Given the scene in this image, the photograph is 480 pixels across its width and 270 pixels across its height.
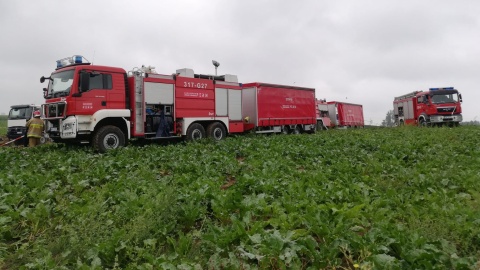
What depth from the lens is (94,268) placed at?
323 cm

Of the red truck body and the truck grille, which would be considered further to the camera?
the truck grille

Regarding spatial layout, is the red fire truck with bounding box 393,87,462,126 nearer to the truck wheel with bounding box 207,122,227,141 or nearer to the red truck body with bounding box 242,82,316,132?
the red truck body with bounding box 242,82,316,132

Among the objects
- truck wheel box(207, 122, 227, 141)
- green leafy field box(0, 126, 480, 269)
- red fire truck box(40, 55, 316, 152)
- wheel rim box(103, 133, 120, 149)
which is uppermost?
red fire truck box(40, 55, 316, 152)

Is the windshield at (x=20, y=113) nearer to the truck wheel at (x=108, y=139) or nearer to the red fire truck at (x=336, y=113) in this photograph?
the truck wheel at (x=108, y=139)

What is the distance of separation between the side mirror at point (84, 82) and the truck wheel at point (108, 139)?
157cm

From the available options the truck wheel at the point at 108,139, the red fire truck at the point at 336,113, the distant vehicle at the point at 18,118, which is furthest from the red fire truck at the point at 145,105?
the red fire truck at the point at 336,113

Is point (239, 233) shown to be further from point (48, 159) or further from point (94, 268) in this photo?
point (48, 159)

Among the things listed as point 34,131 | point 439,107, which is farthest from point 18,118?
point 439,107

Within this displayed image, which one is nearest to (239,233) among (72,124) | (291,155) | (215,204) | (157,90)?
(215,204)

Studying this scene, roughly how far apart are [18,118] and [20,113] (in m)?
0.36

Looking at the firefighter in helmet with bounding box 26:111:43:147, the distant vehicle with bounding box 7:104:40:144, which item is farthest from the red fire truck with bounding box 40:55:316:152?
the distant vehicle with bounding box 7:104:40:144

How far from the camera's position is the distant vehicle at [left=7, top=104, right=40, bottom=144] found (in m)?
20.5

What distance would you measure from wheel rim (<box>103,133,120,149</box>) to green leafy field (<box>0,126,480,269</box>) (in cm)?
479

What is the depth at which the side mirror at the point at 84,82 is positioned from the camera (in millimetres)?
11547
